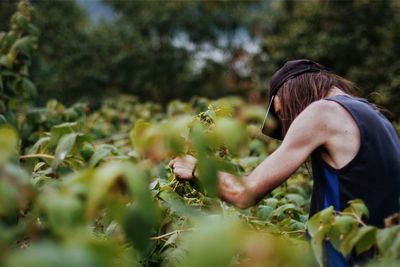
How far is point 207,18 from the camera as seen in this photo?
23.1 meters

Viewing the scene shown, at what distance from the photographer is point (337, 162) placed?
207 centimetres

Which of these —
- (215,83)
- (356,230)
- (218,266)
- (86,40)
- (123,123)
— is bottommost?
(215,83)

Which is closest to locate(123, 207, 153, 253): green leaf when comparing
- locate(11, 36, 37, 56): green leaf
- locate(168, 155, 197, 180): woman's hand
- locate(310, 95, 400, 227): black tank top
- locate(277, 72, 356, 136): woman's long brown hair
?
locate(168, 155, 197, 180): woman's hand

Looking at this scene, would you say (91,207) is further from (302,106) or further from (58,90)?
(58,90)

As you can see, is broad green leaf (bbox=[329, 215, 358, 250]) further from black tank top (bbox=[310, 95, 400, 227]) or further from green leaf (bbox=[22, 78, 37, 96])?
green leaf (bbox=[22, 78, 37, 96])

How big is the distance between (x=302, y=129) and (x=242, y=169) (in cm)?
158

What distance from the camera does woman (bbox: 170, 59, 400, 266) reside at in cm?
199

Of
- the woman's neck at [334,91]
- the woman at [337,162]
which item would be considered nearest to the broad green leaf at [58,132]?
the woman at [337,162]

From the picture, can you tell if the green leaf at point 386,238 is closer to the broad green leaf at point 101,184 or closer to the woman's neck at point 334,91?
the broad green leaf at point 101,184

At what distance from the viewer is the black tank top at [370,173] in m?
2.05

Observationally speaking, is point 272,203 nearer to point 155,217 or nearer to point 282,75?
point 282,75

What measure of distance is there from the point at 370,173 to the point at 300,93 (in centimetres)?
43

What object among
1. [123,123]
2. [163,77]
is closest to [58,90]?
[163,77]

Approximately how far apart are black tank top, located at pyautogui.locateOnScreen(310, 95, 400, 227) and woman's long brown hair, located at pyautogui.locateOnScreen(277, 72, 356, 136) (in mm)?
187
